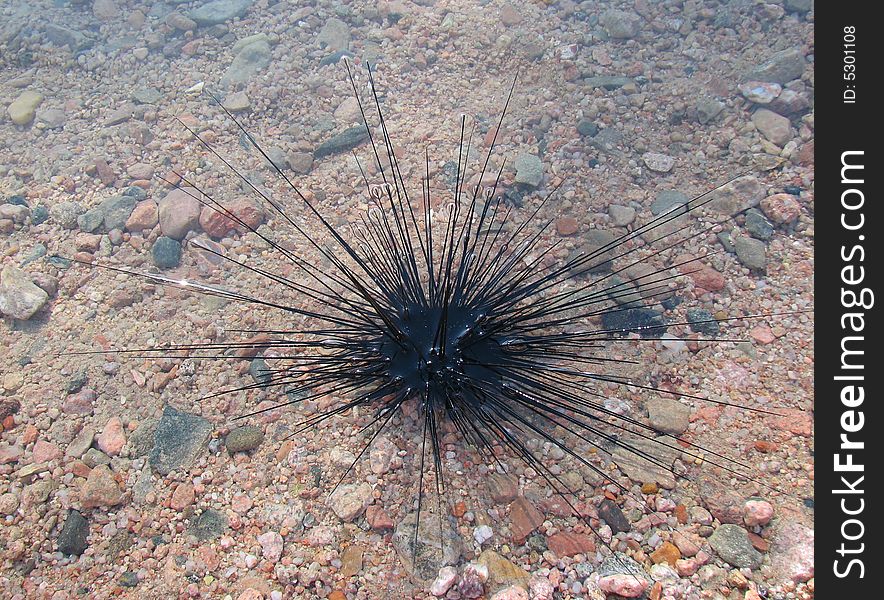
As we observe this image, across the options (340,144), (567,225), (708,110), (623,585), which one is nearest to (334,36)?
(340,144)

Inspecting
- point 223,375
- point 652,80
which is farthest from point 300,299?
point 652,80

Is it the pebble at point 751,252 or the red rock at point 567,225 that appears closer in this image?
the pebble at point 751,252

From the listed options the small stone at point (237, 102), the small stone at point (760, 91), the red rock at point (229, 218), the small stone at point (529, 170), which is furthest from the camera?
the small stone at point (237, 102)

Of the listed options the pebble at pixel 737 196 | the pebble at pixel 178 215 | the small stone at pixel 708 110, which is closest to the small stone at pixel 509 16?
the small stone at pixel 708 110

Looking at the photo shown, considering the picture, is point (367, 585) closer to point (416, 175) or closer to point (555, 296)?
point (555, 296)

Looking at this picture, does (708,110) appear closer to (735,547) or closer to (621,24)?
(621,24)

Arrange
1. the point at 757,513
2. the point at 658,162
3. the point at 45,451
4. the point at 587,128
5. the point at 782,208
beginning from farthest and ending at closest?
the point at 587,128 < the point at 658,162 < the point at 782,208 < the point at 45,451 < the point at 757,513

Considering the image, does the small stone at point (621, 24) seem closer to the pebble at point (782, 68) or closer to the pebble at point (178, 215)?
the pebble at point (782, 68)
